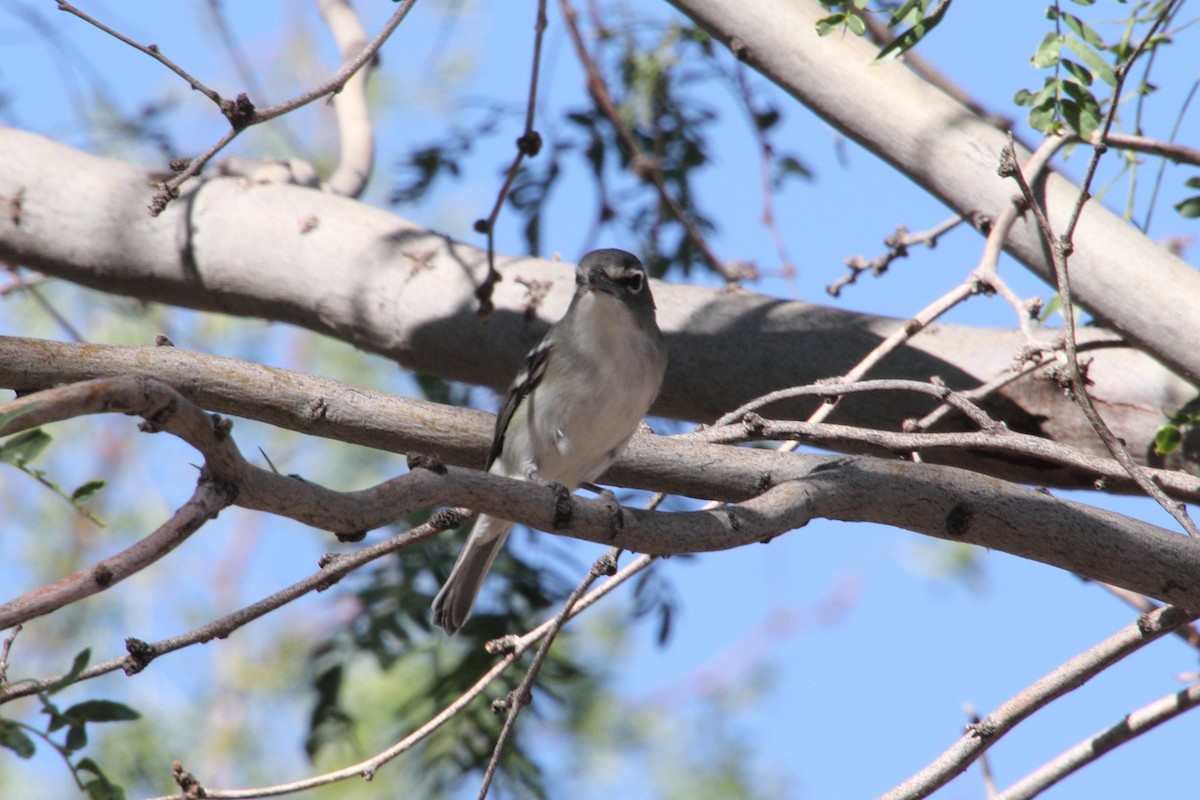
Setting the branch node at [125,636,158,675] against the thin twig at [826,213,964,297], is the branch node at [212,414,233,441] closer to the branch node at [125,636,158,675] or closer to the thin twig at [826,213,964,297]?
the branch node at [125,636,158,675]

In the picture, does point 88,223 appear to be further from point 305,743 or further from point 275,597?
point 275,597

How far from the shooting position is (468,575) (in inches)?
179

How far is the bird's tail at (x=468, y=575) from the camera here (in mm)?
4430

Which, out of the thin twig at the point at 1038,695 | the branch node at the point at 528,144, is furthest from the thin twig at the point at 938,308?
the branch node at the point at 528,144

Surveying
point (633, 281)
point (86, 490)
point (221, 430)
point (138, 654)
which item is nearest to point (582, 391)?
point (633, 281)

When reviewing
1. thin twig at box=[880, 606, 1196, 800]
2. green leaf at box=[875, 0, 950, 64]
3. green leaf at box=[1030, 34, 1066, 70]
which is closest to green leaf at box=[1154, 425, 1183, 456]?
thin twig at box=[880, 606, 1196, 800]

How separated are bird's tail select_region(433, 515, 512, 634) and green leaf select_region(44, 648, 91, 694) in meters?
2.25

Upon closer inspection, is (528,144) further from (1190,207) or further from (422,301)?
(1190,207)

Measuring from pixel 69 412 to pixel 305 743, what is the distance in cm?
330

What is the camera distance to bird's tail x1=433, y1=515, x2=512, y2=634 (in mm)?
4430

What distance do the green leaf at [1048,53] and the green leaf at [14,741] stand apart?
132 inches

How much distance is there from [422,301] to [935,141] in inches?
81.3

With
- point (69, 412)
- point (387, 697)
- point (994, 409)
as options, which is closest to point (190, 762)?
point (387, 697)

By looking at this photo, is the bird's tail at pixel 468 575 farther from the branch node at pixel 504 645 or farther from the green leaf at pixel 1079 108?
the green leaf at pixel 1079 108
